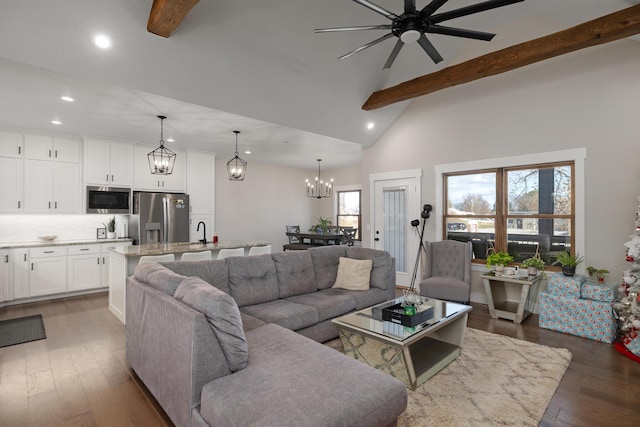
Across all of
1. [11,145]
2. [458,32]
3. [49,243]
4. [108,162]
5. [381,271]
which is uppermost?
[458,32]

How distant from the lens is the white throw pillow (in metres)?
3.83

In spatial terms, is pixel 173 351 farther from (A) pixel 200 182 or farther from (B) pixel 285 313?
(A) pixel 200 182

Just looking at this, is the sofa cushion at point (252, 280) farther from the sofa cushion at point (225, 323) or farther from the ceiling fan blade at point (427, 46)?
the ceiling fan blade at point (427, 46)

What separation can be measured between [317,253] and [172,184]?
165 inches

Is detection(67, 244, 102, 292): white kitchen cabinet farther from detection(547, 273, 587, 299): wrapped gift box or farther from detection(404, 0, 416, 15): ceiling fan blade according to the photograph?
detection(547, 273, 587, 299): wrapped gift box

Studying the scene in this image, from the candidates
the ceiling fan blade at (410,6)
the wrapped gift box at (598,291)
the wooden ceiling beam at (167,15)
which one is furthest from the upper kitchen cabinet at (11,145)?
the wrapped gift box at (598,291)

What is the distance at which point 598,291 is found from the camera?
350 centimetres

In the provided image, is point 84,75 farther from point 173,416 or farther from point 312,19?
point 173,416

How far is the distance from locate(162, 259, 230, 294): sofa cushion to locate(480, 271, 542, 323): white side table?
3333mm

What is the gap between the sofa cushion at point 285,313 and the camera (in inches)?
112

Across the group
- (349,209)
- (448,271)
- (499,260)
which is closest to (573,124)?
(499,260)

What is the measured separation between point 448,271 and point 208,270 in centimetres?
347

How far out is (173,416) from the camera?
1.92m

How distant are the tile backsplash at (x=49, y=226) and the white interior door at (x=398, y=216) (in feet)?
16.4
